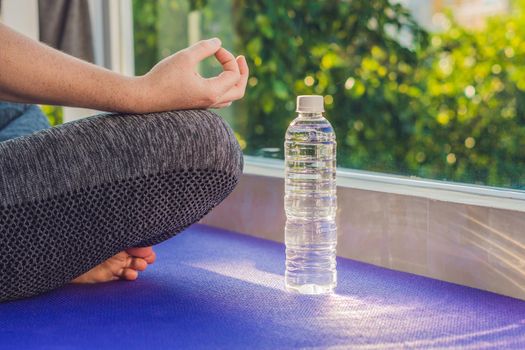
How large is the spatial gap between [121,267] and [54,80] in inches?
19.2

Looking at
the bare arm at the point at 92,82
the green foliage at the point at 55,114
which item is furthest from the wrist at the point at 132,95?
the green foliage at the point at 55,114

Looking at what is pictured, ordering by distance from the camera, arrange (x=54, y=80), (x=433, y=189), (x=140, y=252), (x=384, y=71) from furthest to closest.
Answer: (x=384, y=71)
(x=433, y=189)
(x=140, y=252)
(x=54, y=80)

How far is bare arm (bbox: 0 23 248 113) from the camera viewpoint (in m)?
1.36

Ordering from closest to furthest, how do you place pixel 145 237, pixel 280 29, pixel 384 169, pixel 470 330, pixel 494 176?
pixel 470 330 < pixel 145 237 < pixel 494 176 < pixel 384 169 < pixel 280 29

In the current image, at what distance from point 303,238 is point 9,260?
→ 73 cm

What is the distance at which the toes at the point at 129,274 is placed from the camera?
5.52ft

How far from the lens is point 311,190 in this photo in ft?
6.08

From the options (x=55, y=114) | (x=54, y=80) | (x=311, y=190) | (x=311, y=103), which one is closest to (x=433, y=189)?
(x=311, y=190)

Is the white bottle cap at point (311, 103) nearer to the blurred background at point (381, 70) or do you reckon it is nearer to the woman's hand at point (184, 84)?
the woman's hand at point (184, 84)

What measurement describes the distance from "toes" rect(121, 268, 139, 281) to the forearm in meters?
0.43

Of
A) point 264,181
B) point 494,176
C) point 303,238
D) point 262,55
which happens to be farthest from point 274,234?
point 262,55

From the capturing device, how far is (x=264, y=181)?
227cm

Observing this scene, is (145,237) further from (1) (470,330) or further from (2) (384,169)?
(2) (384,169)

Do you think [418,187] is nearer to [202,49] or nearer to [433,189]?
[433,189]
